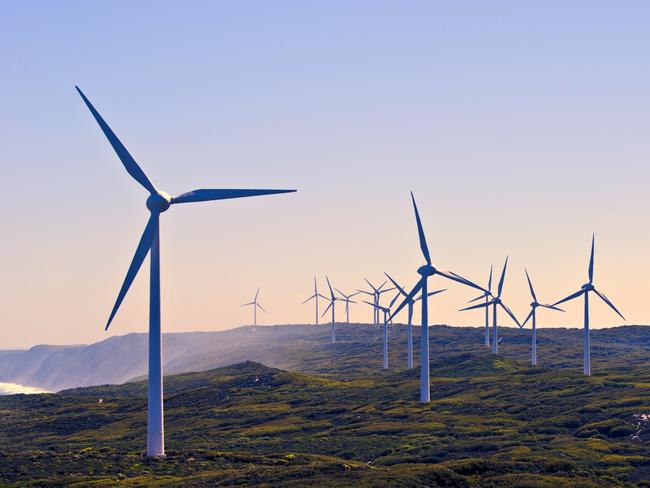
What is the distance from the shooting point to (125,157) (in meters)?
122

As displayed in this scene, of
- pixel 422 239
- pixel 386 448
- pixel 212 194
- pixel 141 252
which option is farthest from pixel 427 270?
pixel 141 252

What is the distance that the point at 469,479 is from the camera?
105688mm

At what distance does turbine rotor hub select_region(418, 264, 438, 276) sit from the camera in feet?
587

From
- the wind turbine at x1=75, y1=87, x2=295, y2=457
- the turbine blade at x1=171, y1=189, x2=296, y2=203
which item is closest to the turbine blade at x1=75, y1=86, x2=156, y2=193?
the wind turbine at x1=75, y1=87, x2=295, y2=457

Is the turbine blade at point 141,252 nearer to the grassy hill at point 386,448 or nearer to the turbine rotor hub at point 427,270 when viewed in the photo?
the grassy hill at point 386,448

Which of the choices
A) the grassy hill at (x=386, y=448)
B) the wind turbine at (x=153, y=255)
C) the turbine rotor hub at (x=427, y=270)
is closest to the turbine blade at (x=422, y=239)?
the turbine rotor hub at (x=427, y=270)

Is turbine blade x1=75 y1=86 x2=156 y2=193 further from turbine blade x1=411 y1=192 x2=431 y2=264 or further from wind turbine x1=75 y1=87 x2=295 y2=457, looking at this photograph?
turbine blade x1=411 y1=192 x2=431 y2=264

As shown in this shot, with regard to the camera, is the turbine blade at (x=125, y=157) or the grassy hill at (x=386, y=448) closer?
the grassy hill at (x=386, y=448)

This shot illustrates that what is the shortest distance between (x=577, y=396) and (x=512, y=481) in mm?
94224

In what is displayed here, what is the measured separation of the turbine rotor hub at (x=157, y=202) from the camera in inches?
4638

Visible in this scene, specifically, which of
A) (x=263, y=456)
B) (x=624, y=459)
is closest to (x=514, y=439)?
(x=624, y=459)

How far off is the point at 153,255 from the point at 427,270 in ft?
238

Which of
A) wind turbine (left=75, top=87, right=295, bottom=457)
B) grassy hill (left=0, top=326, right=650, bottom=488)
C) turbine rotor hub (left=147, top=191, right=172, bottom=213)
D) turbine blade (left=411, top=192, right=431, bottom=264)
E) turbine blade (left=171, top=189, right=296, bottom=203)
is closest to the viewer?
grassy hill (left=0, top=326, right=650, bottom=488)

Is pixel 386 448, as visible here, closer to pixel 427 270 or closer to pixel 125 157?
pixel 427 270
